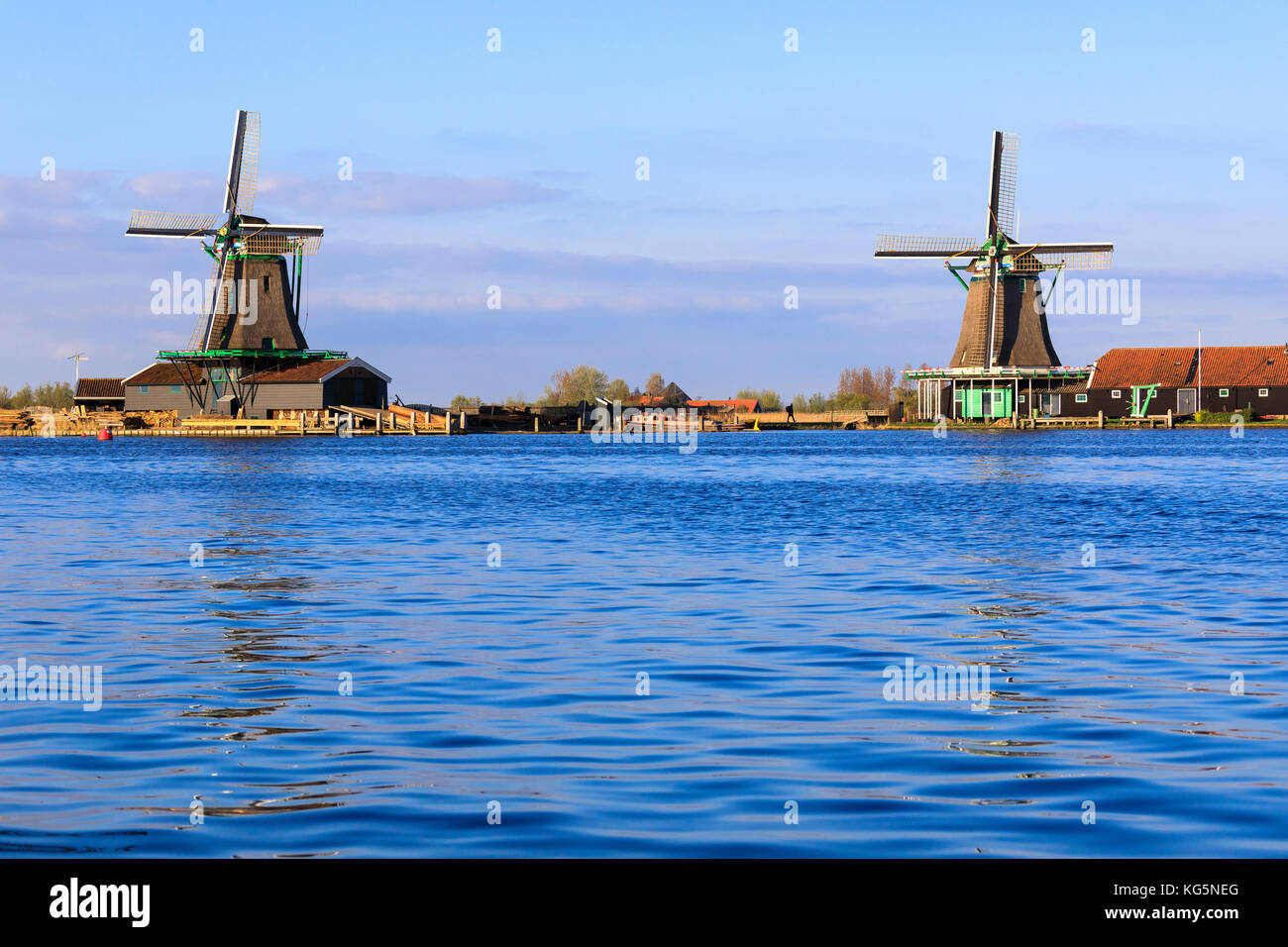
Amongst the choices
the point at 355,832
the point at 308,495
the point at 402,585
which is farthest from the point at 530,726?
the point at 308,495

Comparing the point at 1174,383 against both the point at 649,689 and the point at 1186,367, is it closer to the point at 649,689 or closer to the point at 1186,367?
the point at 1186,367

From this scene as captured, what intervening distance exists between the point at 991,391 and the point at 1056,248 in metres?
12.6

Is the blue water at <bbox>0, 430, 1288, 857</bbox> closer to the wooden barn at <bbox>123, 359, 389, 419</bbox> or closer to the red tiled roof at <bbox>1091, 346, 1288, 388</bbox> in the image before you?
the wooden barn at <bbox>123, 359, 389, 419</bbox>

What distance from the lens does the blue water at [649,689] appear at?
6.90 meters

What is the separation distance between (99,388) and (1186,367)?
321 feet

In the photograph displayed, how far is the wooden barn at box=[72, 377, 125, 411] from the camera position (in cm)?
12538

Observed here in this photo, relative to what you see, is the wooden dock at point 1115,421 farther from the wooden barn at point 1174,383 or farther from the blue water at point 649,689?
the blue water at point 649,689

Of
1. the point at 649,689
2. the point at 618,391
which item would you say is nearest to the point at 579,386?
the point at 618,391

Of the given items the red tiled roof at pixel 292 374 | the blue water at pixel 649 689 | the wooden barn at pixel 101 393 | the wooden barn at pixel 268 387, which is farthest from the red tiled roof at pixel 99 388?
the blue water at pixel 649 689

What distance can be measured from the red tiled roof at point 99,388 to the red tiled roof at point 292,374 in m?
34.4

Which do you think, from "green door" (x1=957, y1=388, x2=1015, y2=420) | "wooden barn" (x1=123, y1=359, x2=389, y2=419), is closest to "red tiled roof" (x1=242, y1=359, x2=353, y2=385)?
"wooden barn" (x1=123, y1=359, x2=389, y2=419)

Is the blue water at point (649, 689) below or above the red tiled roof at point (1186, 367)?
below

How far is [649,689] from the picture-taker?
1080 cm

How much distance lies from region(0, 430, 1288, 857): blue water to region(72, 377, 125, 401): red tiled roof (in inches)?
4120
